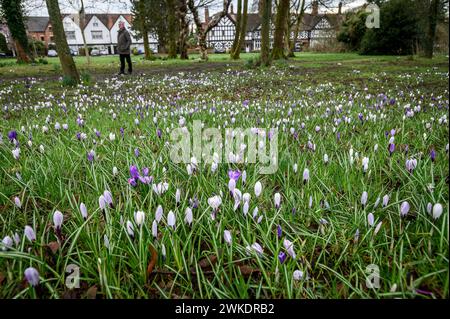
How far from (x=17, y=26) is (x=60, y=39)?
79.1 feet

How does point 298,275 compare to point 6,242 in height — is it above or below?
below

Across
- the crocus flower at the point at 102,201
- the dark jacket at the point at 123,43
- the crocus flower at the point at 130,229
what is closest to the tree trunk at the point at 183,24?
the dark jacket at the point at 123,43

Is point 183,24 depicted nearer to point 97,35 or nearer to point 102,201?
point 102,201

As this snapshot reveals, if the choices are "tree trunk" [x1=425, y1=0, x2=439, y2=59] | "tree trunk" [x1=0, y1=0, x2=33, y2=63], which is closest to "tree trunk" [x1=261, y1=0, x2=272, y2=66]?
"tree trunk" [x1=425, y1=0, x2=439, y2=59]

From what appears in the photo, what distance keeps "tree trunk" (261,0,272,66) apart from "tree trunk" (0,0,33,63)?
73.7ft

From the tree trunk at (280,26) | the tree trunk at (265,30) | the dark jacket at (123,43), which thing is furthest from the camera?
the tree trunk at (280,26)

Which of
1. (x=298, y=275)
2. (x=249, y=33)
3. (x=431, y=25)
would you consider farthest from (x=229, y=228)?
(x=249, y=33)

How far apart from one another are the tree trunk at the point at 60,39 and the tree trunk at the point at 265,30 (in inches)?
376

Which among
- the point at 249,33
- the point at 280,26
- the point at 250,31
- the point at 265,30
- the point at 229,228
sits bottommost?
the point at 229,228

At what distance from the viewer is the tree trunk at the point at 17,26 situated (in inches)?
1057

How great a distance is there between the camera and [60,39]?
32.3ft

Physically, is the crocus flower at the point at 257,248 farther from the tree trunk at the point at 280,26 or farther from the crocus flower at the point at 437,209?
the tree trunk at the point at 280,26

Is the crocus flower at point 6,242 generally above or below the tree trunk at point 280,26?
below
